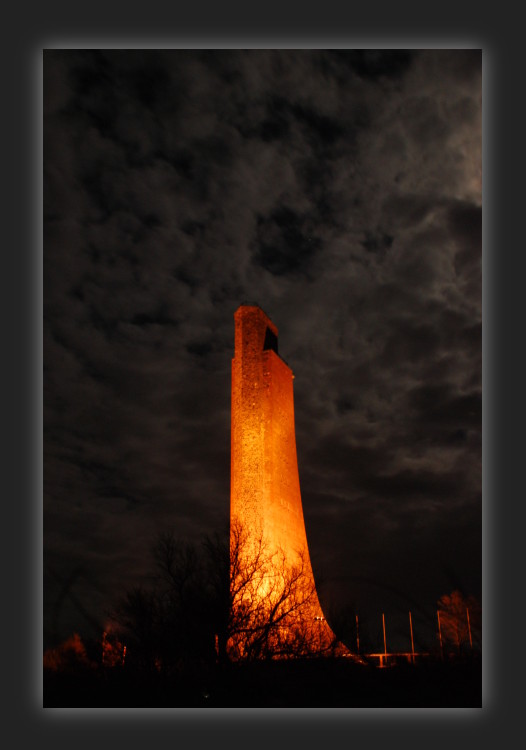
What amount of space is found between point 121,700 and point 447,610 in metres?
22.9

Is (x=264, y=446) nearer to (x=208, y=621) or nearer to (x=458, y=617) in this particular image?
(x=208, y=621)

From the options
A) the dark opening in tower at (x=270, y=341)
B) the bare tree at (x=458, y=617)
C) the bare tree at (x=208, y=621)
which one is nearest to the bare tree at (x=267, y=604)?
the bare tree at (x=208, y=621)

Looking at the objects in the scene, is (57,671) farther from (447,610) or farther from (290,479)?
(447,610)

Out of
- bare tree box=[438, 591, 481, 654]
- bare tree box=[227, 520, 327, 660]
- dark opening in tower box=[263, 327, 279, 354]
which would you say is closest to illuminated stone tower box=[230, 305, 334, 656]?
dark opening in tower box=[263, 327, 279, 354]

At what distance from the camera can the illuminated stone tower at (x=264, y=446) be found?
21.1 m

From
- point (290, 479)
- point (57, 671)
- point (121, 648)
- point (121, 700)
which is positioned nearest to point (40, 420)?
point (121, 700)

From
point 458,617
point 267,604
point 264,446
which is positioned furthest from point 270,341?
point 458,617

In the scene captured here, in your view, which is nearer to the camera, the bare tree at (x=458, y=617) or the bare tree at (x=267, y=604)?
the bare tree at (x=267, y=604)

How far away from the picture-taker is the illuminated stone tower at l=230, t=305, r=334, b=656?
2106cm

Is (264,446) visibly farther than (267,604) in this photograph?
Yes

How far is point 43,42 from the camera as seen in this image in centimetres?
976

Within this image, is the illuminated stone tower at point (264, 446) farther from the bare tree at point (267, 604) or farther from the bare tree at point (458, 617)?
the bare tree at point (458, 617)

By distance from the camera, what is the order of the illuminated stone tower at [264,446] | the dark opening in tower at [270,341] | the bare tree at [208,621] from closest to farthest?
the bare tree at [208,621] → the illuminated stone tower at [264,446] → the dark opening in tower at [270,341]

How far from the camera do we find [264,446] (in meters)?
21.8
